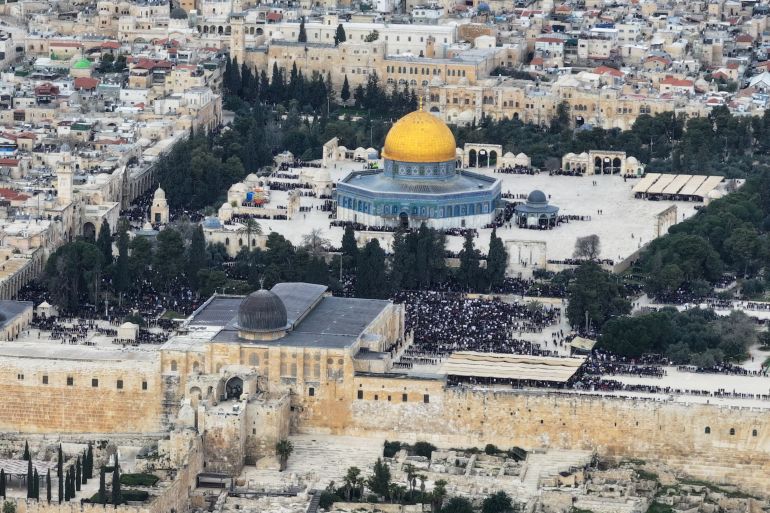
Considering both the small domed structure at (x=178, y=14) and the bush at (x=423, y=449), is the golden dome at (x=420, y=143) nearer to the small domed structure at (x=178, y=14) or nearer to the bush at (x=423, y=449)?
the bush at (x=423, y=449)

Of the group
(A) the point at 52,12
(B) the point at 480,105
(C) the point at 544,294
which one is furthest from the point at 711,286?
(A) the point at 52,12

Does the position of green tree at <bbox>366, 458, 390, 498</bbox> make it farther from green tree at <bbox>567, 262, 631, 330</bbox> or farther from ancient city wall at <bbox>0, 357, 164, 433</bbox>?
green tree at <bbox>567, 262, 631, 330</bbox>

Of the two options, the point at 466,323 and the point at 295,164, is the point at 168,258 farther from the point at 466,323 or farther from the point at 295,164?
the point at 295,164

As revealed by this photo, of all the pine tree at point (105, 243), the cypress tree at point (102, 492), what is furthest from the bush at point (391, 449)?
the pine tree at point (105, 243)

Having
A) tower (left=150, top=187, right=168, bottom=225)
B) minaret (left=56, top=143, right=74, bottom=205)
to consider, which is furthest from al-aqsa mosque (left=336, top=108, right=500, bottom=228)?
minaret (left=56, top=143, right=74, bottom=205)

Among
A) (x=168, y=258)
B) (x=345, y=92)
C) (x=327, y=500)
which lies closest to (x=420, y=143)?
(x=168, y=258)

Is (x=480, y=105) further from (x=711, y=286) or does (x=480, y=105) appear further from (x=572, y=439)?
(x=572, y=439)

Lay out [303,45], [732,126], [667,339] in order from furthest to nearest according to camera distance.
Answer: [303,45] < [732,126] < [667,339]
